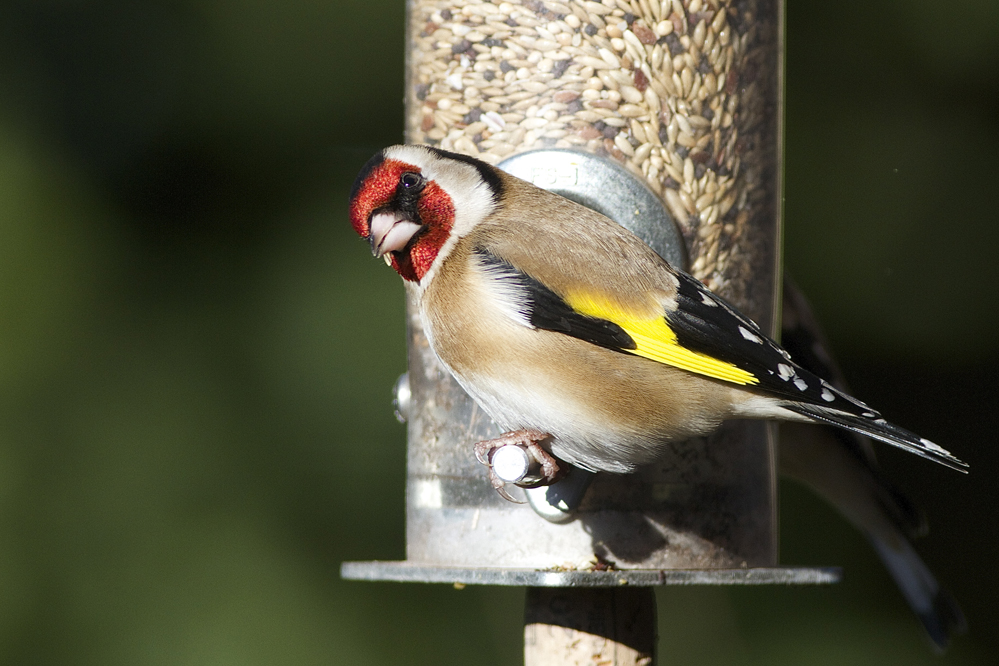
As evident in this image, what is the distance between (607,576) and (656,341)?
494 mm

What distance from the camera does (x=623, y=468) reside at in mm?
2533

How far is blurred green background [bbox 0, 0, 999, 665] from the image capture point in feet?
14.3

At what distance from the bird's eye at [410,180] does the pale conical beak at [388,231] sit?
0.20ft

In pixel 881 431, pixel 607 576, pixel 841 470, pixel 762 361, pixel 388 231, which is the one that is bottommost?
pixel 841 470

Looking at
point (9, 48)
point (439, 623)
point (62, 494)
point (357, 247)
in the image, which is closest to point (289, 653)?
point (439, 623)

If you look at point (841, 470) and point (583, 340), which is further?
point (841, 470)

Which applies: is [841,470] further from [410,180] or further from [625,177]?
[410,180]

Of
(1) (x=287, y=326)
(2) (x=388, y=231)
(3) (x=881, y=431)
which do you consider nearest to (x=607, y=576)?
(3) (x=881, y=431)

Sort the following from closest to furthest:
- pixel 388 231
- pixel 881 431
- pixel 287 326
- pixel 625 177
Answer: pixel 881 431
pixel 388 231
pixel 625 177
pixel 287 326

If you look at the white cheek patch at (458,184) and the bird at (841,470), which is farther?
the bird at (841,470)

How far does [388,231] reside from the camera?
2.49 metres

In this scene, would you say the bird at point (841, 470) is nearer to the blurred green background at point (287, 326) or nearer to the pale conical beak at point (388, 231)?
the blurred green background at point (287, 326)

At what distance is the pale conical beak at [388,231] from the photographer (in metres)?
2.48

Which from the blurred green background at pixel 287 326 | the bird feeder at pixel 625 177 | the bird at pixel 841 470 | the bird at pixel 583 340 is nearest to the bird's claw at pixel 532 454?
the bird at pixel 583 340
